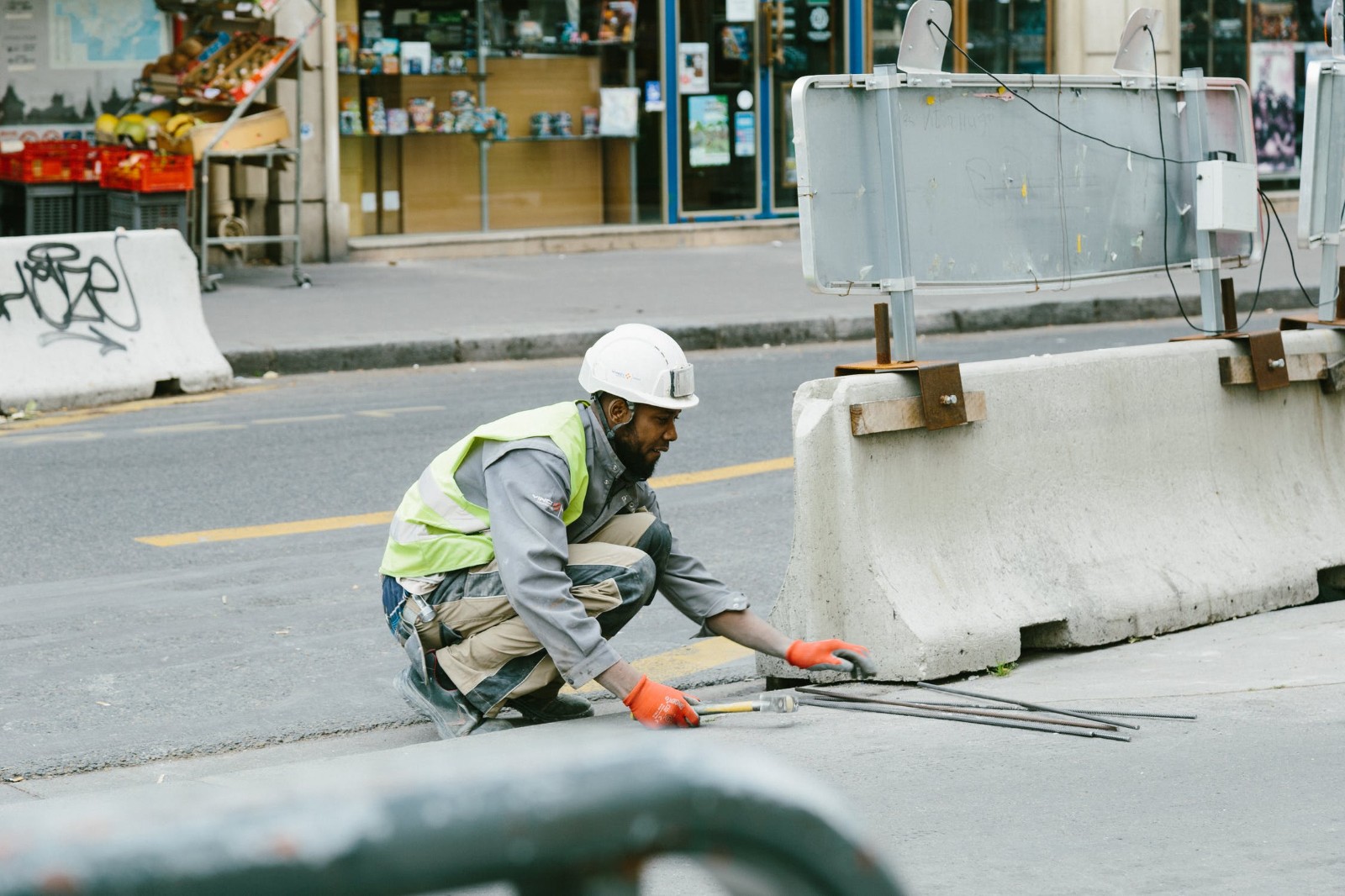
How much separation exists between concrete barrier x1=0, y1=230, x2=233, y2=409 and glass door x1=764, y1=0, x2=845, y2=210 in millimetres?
8797

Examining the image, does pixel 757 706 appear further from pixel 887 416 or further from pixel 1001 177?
pixel 1001 177

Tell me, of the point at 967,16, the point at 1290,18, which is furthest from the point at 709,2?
the point at 1290,18

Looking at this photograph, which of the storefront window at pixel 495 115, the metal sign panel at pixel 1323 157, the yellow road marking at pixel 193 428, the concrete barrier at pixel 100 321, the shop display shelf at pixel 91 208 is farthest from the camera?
the storefront window at pixel 495 115

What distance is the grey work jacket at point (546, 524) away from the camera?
4.37 m

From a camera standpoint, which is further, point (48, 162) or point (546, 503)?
point (48, 162)

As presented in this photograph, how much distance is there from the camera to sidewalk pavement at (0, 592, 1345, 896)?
3623mm

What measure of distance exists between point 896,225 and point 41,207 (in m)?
10.3

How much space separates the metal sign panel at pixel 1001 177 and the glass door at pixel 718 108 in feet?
39.6

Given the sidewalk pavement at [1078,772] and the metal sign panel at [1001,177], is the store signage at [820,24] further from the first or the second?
the sidewalk pavement at [1078,772]

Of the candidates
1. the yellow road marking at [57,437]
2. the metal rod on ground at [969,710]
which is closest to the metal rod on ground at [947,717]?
the metal rod on ground at [969,710]

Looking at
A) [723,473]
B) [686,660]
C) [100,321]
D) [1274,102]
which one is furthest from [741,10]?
[686,660]

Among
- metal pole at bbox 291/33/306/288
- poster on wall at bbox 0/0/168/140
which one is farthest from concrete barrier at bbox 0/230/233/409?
poster on wall at bbox 0/0/168/140

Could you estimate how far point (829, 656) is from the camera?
4.81 m

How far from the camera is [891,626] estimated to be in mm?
4984
